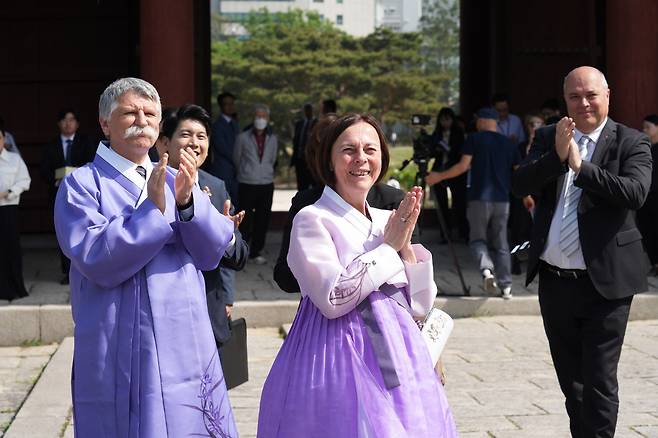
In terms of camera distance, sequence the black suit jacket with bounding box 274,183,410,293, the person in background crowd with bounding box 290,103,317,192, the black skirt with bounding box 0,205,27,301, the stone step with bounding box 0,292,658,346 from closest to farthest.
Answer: the black suit jacket with bounding box 274,183,410,293
the stone step with bounding box 0,292,658,346
the black skirt with bounding box 0,205,27,301
the person in background crowd with bounding box 290,103,317,192

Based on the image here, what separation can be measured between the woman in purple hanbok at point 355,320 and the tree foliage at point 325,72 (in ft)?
106

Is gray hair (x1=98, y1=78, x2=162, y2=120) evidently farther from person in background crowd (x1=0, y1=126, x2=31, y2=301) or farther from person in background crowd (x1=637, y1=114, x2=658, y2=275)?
person in background crowd (x1=637, y1=114, x2=658, y2=275)

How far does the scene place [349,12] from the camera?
40.9m

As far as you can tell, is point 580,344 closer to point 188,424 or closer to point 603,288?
point 603,288

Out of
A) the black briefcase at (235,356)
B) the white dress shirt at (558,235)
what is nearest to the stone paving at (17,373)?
the black briefcase at (235,356)

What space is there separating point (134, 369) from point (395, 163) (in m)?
33.2

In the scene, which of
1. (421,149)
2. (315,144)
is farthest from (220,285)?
(421,149)

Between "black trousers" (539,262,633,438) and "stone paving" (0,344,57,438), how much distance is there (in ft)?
9.50

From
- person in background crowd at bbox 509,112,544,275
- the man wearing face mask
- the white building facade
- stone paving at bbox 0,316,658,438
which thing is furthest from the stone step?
the white building facade

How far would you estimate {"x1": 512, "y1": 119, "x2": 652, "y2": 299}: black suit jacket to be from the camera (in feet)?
14.7

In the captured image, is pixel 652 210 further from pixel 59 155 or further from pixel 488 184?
pixel 59 155

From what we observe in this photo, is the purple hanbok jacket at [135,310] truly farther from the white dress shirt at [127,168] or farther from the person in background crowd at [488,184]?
the person in background crowd at [488,184]

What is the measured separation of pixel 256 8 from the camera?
1709 inches

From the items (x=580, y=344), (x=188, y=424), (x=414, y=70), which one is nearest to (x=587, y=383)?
(x=580, y=344)
